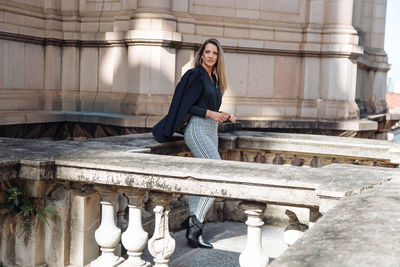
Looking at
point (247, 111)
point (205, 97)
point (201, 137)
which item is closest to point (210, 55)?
point (205, 97)

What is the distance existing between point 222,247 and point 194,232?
33 centimetres

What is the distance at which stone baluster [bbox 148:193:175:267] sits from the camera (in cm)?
316

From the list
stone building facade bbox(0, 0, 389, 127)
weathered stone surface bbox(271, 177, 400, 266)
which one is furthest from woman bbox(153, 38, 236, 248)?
stone building facade bbox(0, 0, 389, 127)

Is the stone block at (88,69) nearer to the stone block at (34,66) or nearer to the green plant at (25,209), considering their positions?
the stone block at (34,66)

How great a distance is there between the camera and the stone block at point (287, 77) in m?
9.60

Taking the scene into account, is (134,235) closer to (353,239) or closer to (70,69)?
(353,239)

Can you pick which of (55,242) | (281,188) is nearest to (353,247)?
(281,188)

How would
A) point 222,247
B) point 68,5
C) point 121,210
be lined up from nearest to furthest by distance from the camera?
point 121,210
point 222,247
point 68,5

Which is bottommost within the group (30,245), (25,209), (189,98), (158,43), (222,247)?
(222,247)

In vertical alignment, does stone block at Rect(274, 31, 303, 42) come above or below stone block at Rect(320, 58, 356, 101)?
above

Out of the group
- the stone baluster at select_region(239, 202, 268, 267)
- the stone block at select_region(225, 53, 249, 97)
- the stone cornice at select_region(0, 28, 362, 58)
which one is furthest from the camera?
the stone block at select_region(225, 53, 249, 97)

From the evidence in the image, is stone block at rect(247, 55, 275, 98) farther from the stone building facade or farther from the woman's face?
the woman's face

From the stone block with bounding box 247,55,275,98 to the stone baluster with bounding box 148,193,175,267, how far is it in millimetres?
6402

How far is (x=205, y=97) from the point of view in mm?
4938
